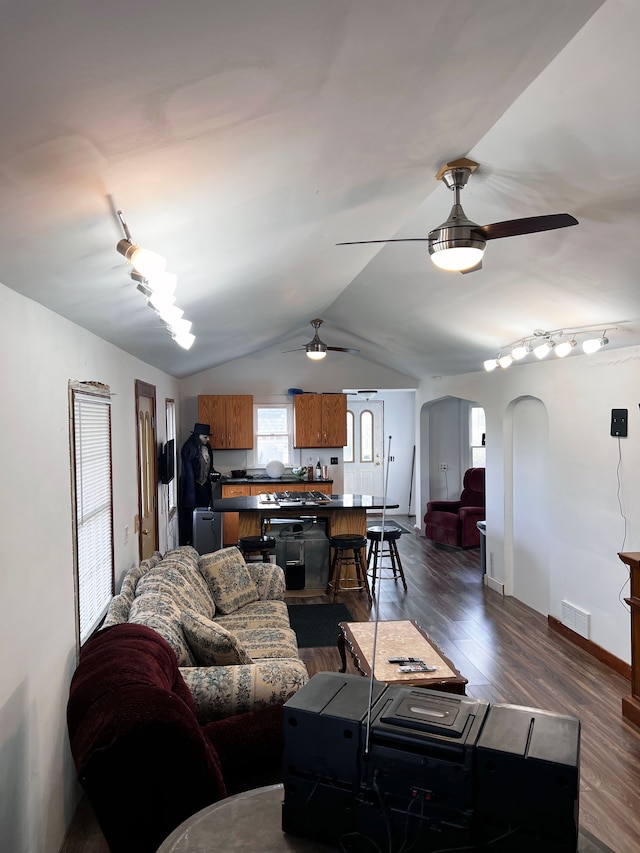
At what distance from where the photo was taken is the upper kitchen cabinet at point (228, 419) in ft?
29.3

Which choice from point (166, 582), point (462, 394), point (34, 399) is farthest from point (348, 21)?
point (462, 394)

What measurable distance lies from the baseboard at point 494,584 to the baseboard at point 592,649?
3.36ft

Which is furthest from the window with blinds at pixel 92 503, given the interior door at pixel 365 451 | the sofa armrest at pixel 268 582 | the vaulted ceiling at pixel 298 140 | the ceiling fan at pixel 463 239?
the interior door at pixel 365 451

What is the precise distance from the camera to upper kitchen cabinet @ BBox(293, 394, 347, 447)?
9164mm

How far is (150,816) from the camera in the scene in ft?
5.78

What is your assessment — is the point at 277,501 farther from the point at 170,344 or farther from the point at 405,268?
the point at 405,268

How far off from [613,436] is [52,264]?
4.04m

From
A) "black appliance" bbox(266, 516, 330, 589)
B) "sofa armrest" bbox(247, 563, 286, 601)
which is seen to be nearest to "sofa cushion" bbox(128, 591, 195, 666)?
"sofa armrest" bbox(247, 563, 286, 601)

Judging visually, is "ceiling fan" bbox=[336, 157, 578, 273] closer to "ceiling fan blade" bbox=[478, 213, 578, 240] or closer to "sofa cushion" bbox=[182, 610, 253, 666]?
"ceiling fan blade" bbox=[478, 213, 578, 240]

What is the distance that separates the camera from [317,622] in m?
5.69

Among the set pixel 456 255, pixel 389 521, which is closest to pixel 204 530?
pixel 389 521

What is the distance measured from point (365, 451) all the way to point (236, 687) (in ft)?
28.6

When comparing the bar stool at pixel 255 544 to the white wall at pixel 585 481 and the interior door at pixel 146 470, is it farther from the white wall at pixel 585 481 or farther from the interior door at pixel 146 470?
the white wall at pixel 585 481

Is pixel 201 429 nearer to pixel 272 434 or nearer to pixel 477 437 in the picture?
pixel 272 434
